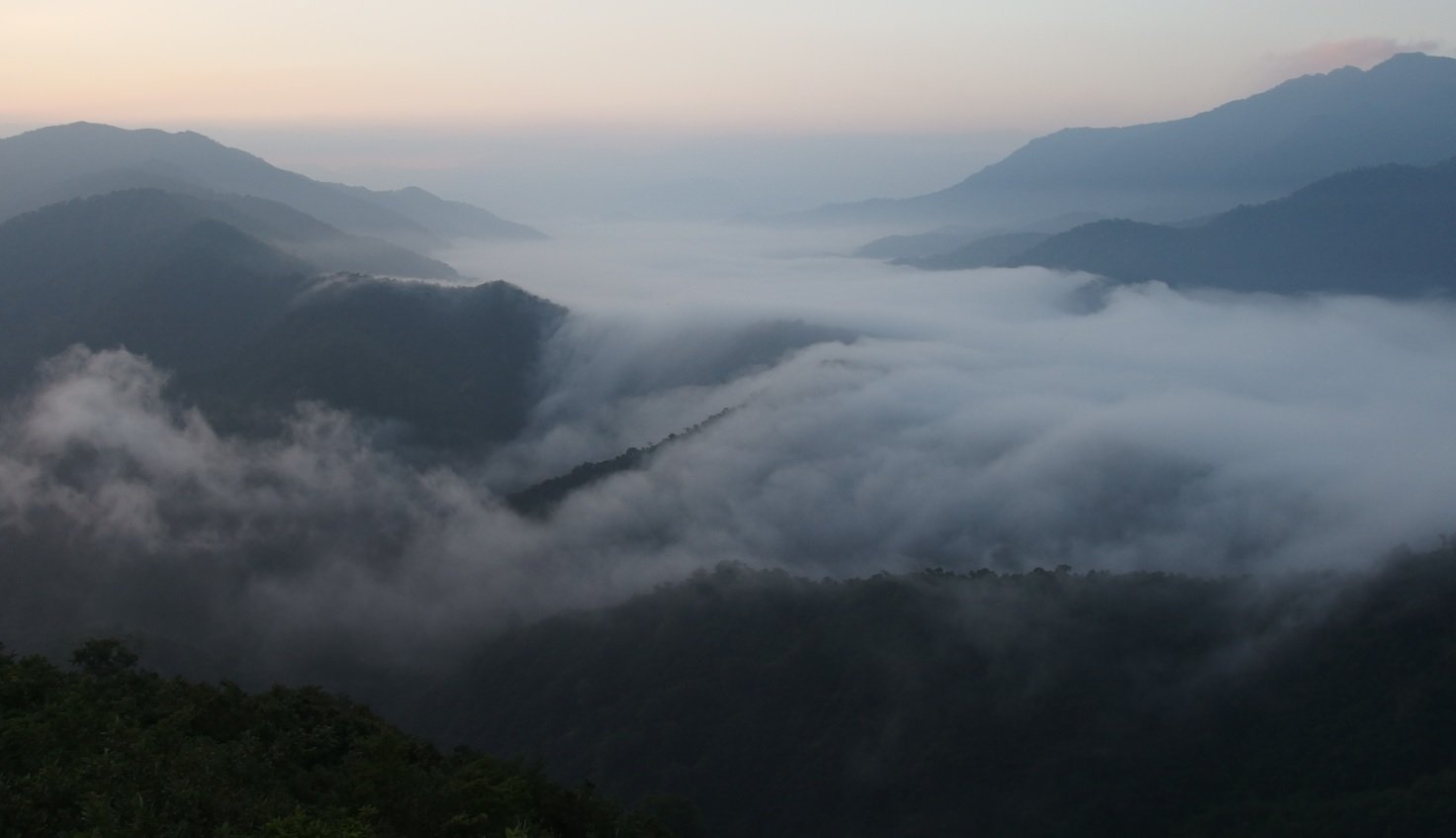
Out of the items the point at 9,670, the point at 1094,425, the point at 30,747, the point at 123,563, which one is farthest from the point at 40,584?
the point at 1094,425

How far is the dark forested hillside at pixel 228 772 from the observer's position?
19391 mm

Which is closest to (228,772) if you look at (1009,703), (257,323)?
(1009,703)

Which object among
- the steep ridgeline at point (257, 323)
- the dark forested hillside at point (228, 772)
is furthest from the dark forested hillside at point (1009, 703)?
the steep ridgeline at point (257, 323)

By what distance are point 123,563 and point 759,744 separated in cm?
6373

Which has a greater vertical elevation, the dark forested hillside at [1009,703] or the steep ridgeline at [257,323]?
the steep ridgeline at [257,323]

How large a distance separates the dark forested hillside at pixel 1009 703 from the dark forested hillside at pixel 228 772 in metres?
29.0

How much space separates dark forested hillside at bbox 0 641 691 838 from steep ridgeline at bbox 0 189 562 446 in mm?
97581

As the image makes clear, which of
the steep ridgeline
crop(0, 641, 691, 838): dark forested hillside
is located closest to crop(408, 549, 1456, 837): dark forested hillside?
crop(0, 641, 691, 838): dark forested hillside

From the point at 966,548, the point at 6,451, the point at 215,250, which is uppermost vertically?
the point at 215,250

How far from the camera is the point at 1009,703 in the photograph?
200ft

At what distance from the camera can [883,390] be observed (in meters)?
135

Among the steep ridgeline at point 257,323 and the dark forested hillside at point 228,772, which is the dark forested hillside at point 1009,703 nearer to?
the dark forested hillside at point 228,772

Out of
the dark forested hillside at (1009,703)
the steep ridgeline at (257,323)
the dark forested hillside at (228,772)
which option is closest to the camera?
the dark forested hillside at (228,772)

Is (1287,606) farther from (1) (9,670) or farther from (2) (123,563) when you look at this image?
(2) (123,563)
